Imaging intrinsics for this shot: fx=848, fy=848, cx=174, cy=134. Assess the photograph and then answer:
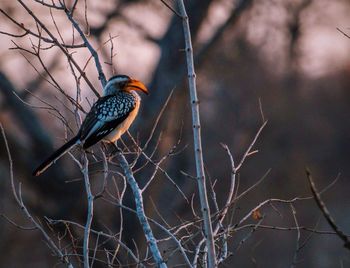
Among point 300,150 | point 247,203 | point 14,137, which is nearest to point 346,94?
point 300,150

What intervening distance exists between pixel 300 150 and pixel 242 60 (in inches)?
173

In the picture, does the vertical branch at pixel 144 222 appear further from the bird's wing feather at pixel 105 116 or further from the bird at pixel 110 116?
the bird's wing feather at pixel 105 116

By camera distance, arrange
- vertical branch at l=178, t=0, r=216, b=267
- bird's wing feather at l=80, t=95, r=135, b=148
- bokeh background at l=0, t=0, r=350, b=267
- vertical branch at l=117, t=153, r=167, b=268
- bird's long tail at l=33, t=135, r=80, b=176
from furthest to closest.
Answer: bokeh background at l=0, t=0, r=350, b=267 < bird's wing feather at l=80, t=95, r=135, b=148 < bird's long tail at l=33, t=135, r=80, b=176 < vertical branch at l=117, t=153, r=167, b=268 < vertical branch at l=178, t=0, r=216, b=267

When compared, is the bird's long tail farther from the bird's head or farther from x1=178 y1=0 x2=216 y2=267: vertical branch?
x1=178 y1=0 x2=216 y2=267: vertical branch

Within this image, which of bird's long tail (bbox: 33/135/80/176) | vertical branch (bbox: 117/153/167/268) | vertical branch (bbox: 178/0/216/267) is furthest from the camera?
bird's long tail (bbox: 33/135/80/176)

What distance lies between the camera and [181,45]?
1493 centimetres

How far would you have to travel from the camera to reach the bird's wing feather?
6.06 metres

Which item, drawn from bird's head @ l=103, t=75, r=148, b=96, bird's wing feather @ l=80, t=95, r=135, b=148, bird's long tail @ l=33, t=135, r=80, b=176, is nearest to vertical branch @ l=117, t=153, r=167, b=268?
bird's long tail @ l=33, t=135, r=80, b=176

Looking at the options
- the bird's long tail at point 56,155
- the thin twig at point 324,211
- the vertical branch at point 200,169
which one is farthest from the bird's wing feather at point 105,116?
the thin twig at point 324,211

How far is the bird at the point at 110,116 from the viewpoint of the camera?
5840mm

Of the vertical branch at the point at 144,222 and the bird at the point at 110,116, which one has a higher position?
the bird at the point at 110,116

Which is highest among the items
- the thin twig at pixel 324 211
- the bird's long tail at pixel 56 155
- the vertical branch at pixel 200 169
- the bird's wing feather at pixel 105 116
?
the bird's wing feather at pixel 105 116

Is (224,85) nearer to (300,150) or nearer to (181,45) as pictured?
(300,150)

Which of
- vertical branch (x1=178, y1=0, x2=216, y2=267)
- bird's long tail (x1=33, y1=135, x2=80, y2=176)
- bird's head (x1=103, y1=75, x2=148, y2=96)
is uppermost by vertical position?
bird's head (x1=103, y1=75, x2=148, y2=96)
